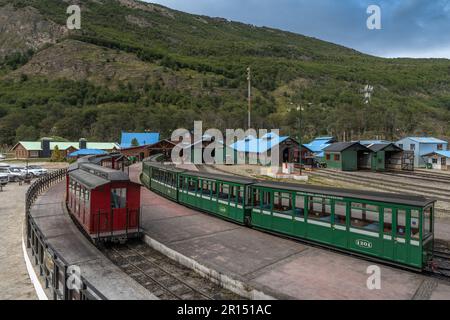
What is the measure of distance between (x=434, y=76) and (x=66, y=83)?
187m

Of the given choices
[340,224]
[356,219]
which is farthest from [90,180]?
[356,219]

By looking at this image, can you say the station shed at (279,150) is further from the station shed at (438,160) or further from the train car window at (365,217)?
the train car window at (365,217)

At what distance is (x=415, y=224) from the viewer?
34.6ft

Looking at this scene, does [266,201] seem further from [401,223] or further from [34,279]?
[34,279]

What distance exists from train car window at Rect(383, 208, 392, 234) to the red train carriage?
1007 centimetres

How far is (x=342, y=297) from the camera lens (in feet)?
29.4

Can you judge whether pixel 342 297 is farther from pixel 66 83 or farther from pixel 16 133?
pixel 66 83

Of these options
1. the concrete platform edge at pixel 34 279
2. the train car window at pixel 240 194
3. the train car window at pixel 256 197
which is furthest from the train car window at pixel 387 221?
the concrete platform edge at pixel 34 279

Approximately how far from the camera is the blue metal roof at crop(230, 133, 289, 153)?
50.2 m

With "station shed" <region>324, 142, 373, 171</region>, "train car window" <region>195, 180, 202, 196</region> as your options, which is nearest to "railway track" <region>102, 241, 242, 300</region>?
"train car window" <region>195, 180, 202, 196</region>

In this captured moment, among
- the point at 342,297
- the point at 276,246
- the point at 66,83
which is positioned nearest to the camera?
the point at 342,297

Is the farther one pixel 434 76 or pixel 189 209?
pixel 434 76

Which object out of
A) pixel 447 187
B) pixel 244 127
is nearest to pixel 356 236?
pixel 447 187

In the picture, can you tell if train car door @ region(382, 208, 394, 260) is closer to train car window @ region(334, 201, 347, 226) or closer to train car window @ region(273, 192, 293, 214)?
train car window @ region(334, 201, 347, 226)
